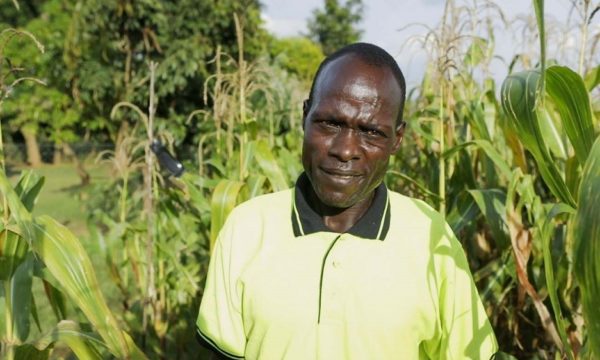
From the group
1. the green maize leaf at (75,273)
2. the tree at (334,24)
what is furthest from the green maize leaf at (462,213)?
the tree at (334,24)

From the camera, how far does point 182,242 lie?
2.74m

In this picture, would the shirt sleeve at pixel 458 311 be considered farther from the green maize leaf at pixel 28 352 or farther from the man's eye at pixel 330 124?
the green maize leaf at pixel 28 352

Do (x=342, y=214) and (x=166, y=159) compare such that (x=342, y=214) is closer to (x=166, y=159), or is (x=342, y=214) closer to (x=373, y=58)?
(x=373, y=58)

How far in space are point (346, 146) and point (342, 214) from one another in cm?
17

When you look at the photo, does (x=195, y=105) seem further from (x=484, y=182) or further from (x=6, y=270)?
(x=6, y=270)

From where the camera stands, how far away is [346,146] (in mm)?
995

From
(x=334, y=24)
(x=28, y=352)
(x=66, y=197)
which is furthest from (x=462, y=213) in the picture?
(x=334, y=24)

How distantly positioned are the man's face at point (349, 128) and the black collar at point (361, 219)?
56 mm

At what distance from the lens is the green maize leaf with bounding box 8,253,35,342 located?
1.41 meters

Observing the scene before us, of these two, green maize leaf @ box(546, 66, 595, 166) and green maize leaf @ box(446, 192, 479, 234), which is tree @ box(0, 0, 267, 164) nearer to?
green maize leaf @ box(446, 192, 479, 234)

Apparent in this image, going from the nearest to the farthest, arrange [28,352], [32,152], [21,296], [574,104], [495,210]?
1. [574,104]
2. [28,352]
3. [21,296]
4. [495,210]
5. [32,152]

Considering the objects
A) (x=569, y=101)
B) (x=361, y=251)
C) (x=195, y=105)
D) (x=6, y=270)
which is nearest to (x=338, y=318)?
(x=361, y=251)

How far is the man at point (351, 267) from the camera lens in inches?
39.6

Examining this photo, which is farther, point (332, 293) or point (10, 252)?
point (10, 252)
